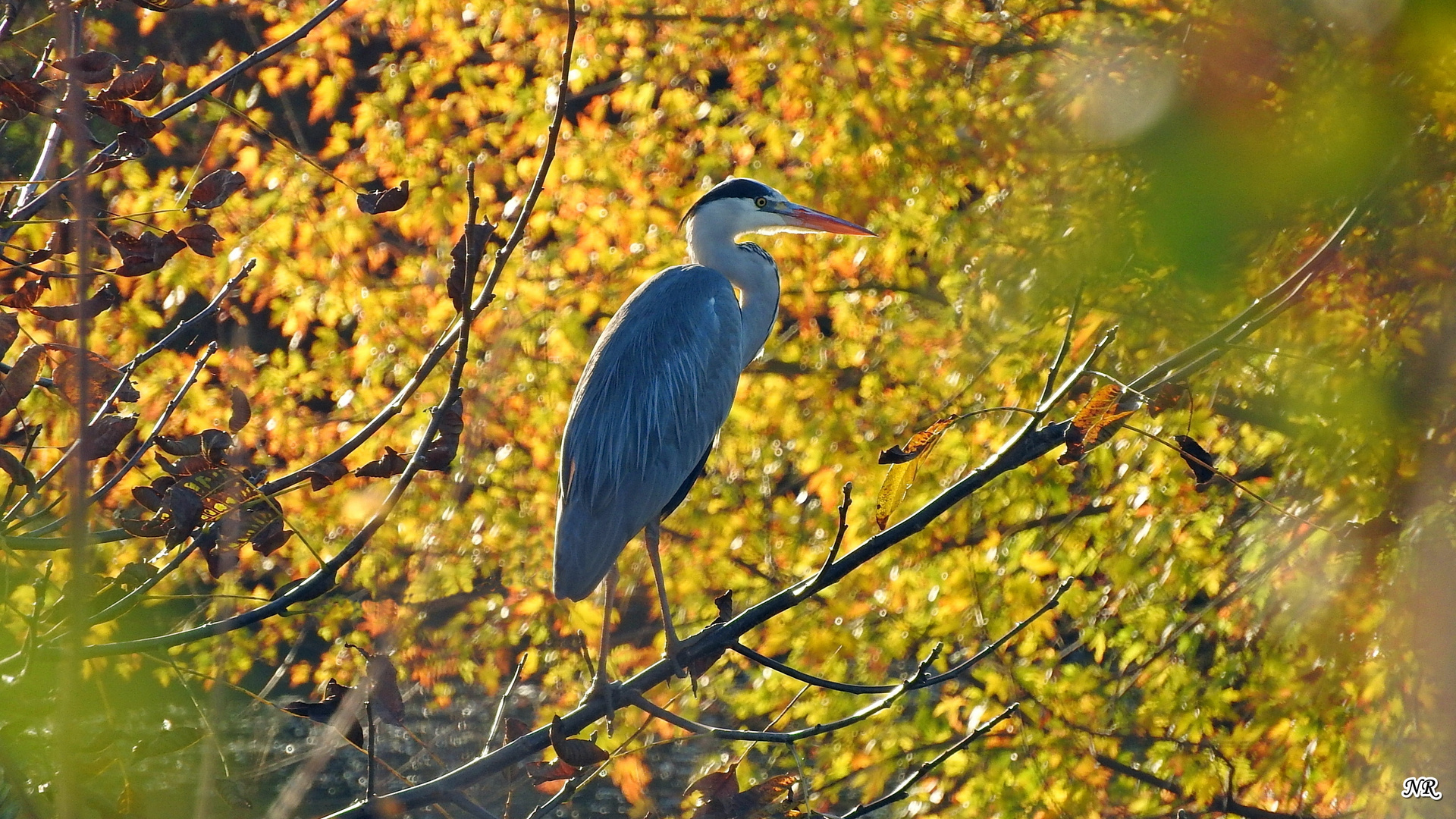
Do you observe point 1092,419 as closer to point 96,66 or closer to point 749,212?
point 96,66

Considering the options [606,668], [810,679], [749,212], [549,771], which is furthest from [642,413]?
[549,771]

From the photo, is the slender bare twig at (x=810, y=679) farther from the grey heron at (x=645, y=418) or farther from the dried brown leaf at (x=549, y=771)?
the grey heron at (x=645, y=418)

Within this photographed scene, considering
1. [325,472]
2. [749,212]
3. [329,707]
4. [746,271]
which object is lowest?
[746,271]

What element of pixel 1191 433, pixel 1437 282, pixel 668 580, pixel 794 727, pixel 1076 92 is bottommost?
pixel 794 727

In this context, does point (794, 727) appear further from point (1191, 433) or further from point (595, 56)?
point (595, 56)

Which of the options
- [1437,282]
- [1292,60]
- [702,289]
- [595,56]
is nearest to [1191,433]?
[1437,282]

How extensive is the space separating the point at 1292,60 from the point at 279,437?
4.32 m

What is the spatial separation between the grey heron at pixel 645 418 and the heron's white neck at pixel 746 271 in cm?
→ 7

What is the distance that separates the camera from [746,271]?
4.47 meters

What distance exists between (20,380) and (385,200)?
53cm

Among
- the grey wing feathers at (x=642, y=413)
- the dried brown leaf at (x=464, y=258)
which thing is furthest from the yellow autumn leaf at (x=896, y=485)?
the grey wing feathers at (x=642, y=413)

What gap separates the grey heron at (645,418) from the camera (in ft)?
11.1

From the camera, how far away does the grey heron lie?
3.37 m

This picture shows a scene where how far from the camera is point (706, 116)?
18.4 ft
